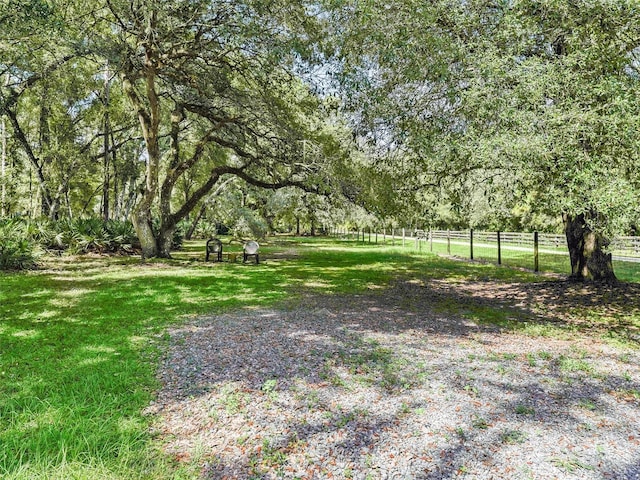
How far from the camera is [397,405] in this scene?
3.36 meters

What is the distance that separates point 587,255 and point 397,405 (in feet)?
27.1

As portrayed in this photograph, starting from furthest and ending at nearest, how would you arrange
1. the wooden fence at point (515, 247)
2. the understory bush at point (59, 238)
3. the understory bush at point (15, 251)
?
the wooden fence at point (515, 247) → the understory bush at point (59, 238) → the understory bush at point (15, 251)

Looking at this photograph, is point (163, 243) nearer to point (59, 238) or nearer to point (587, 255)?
point (59, 238)

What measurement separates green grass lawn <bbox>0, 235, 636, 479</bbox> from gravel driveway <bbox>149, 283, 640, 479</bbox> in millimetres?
318

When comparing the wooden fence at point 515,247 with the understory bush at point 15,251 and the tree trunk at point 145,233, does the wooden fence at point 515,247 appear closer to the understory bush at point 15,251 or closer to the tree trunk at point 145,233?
the tree trunk at point 145,233

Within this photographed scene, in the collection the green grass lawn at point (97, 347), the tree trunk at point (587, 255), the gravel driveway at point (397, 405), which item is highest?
the tree trunk at point (587, 255)

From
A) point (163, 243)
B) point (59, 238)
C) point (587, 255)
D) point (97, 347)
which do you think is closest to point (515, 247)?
Answer: point (587, 255)

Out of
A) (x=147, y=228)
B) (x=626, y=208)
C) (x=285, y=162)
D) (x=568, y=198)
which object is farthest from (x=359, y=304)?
(x=147, y=228)

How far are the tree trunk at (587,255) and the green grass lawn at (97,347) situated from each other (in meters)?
1.55

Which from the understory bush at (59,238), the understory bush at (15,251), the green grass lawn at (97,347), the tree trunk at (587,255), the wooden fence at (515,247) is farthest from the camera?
the wooden fence at (515,247)

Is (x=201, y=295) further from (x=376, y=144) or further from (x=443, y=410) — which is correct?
(x=443, y=410)

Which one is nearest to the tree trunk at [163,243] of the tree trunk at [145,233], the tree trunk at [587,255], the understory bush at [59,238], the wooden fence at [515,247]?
the tree trunk at [145,233]

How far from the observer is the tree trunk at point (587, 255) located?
29.6ft

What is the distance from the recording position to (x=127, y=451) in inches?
102
